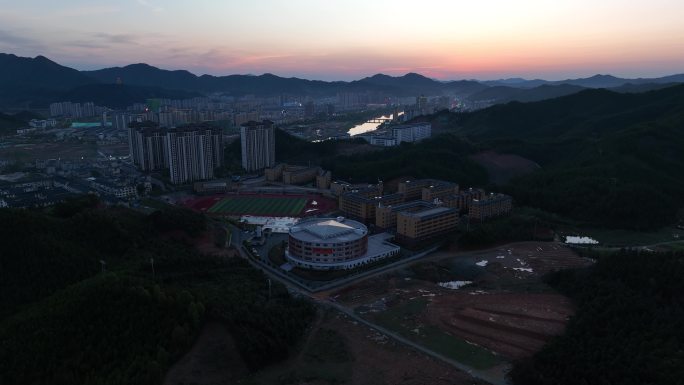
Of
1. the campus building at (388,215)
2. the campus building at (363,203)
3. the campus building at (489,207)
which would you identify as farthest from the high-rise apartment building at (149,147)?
the campus building at (489,207)

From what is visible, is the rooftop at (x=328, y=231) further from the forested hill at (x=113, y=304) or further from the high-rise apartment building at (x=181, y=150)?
the high-rise apartment building at (x=181, y=150)

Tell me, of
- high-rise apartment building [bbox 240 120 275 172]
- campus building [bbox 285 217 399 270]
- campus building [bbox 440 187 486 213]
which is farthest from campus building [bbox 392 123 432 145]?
campus building [bbox 285 217 399 270]

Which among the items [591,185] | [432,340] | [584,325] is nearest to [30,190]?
[432,340]

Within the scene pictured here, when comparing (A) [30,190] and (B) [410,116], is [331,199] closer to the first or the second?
(A) [30,190]

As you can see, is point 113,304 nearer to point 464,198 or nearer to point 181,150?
point 464,198

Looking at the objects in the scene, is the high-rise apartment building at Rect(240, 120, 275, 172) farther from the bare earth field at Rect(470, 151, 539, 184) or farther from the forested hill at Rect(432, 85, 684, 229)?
the forested hill at Rect(432, 85, 684, 229)
